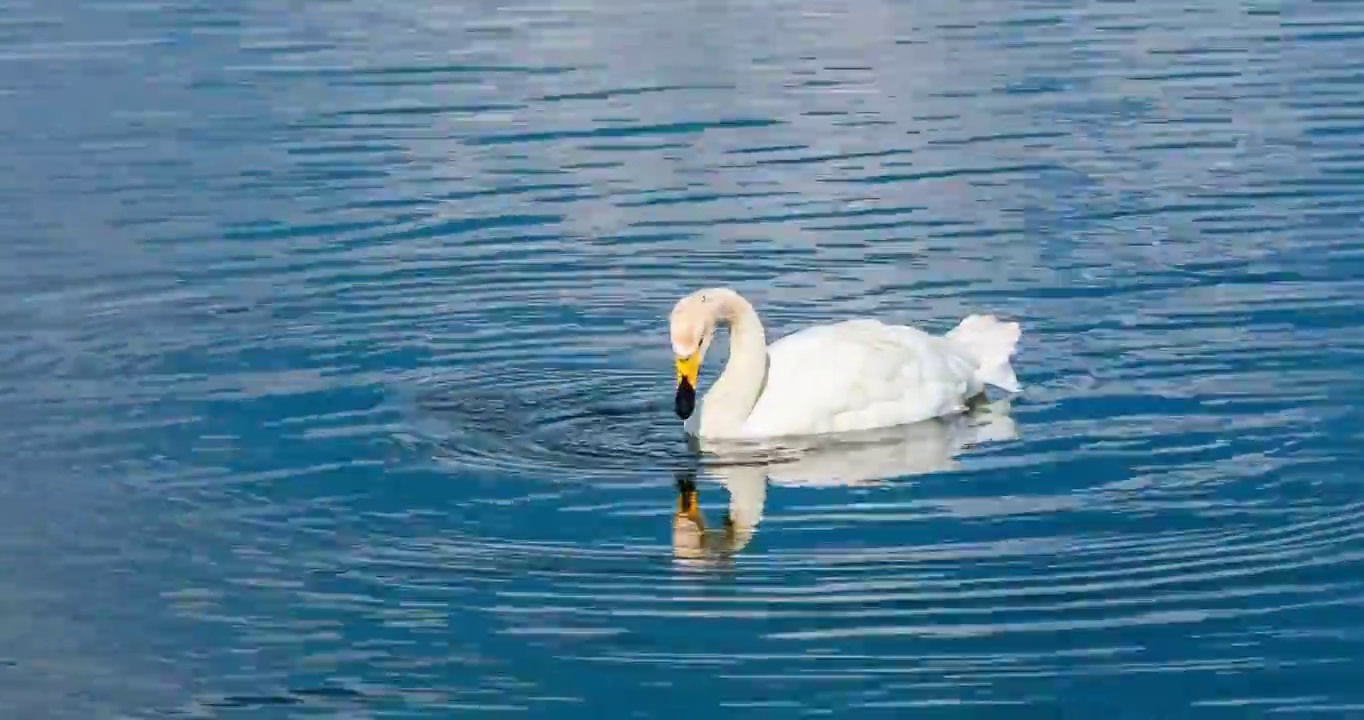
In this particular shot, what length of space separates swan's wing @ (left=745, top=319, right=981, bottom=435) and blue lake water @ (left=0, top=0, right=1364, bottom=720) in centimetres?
48

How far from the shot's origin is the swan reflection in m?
16.0

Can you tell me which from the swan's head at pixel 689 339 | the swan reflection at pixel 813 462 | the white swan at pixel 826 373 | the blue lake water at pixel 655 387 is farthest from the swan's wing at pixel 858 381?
the swan's head at pixel 689 339

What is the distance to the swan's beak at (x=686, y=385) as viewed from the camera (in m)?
17.4

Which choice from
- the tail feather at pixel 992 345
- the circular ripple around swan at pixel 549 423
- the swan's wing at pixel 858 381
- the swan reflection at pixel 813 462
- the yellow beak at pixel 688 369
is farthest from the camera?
the tail feather at pixel 992 345

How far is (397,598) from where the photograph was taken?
47.4 ft

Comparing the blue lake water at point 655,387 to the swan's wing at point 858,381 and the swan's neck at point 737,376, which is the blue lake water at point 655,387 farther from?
the swan's wing at point 858,381

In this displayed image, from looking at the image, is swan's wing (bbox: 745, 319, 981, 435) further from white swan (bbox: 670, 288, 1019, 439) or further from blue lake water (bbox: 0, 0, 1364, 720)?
blue lake water (bbox: 0, 0, 1364, 720)

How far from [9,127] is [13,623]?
19102mm

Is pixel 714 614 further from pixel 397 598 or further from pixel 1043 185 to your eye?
pixel 1043 185

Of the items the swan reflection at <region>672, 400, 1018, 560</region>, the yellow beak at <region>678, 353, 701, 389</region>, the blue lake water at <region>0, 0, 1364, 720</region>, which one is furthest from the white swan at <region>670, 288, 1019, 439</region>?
the blue lake water at <region>0, 0, 1364, 720</region>

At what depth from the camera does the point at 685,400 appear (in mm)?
17453

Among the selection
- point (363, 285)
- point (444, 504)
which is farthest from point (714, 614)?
point (363, 285)

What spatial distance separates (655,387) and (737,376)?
108cm

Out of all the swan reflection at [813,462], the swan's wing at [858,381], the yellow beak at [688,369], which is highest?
the swan's wing at [858,381]
